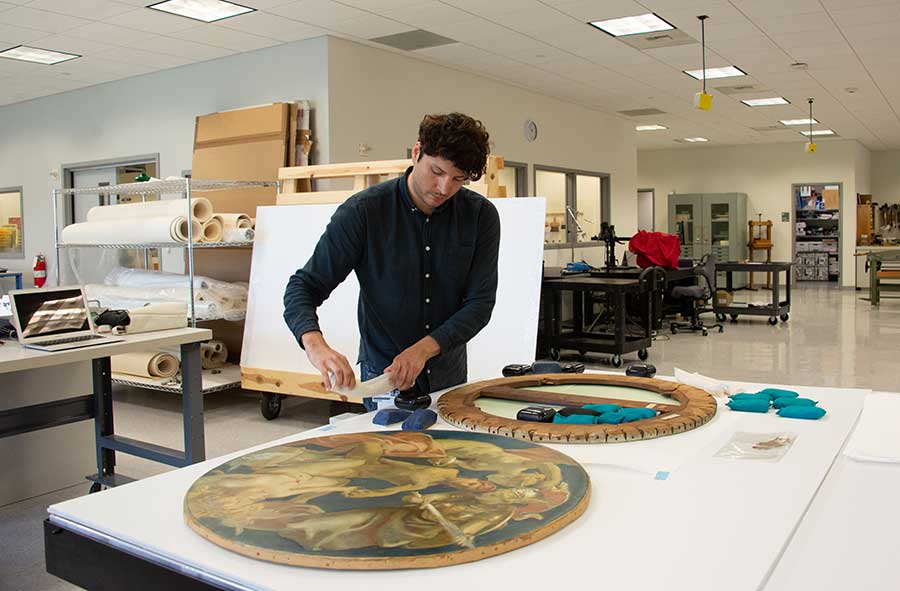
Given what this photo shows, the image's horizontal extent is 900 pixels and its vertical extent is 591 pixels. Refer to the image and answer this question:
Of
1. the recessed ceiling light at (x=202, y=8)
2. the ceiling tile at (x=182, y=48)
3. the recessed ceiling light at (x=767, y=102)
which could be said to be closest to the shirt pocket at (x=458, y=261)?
the recessed ceiling light at (x=202, y=8)

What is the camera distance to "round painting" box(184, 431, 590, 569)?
3.35 feet

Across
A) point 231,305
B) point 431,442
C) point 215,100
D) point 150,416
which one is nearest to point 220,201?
point 215,100

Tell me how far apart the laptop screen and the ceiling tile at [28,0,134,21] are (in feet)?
11.3

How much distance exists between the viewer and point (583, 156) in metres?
11.0

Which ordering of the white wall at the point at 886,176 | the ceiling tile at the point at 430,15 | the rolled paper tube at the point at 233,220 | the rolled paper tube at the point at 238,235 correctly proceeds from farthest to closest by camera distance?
the white wall at the point at 886,176, the ceiling tile at the point at 430,15, the rolled paper tube at the point at 233,220, the rolled paper tube at the point at 238,235

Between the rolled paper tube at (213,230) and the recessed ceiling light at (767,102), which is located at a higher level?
the recessed ceiling light at (767,102)

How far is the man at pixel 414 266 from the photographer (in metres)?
2.10

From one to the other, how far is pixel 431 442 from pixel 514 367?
0.70 m

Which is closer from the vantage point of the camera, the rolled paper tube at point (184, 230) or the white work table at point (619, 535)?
the white work table at point (619, 535)

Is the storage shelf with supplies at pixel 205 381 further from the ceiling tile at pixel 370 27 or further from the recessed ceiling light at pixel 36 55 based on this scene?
the recessed ceiling light at pixel 36 55

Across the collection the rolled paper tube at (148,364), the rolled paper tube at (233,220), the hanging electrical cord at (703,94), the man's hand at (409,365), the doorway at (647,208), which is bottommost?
the rolled paper tube at (148,364)

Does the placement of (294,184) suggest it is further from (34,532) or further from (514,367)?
(514,367)

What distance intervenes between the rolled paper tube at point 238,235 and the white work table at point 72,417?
1.61 metres

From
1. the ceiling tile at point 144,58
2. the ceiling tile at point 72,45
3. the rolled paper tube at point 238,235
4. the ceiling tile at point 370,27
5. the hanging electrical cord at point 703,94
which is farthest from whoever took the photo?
the ceiling tile at point 144,58
